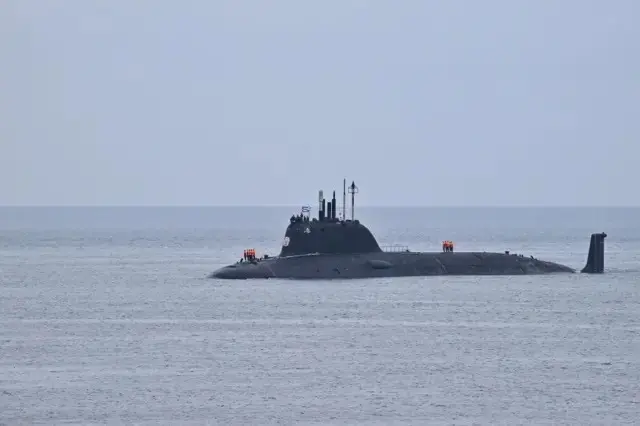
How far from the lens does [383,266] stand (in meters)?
84.6

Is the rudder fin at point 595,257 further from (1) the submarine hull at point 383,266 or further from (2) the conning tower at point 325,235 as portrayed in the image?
(2) the conning tower at point 325,235

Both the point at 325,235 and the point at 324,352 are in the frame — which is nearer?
the point at 324,352

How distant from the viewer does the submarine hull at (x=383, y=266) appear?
3231 inches

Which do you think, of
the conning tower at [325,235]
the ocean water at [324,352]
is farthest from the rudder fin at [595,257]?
the conning tower at [325,235]

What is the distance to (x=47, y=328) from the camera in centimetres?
6650

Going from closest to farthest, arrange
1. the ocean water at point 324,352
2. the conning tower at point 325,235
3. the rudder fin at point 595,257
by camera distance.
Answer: the ocean water at point 324,352 < the conning tower at point 325,235 < the rudder fin at point 595,257

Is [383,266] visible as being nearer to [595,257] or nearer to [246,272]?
[246,272]

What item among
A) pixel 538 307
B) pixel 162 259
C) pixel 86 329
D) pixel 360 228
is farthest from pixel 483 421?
pixel 162 259

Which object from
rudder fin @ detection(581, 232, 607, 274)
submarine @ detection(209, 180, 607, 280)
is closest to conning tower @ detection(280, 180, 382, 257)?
submarine @ detection(209, 180, 607, 280)

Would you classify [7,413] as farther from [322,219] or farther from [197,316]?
[322,219]

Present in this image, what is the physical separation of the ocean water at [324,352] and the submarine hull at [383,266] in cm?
113

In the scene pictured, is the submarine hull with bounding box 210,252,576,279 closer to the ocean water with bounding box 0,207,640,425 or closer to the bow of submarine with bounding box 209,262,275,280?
the bow of submarine with bounding box 209,262,275,280

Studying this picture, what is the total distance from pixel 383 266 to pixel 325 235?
16.8 feet

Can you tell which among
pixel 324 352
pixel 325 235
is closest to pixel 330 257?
pixel 325 235
